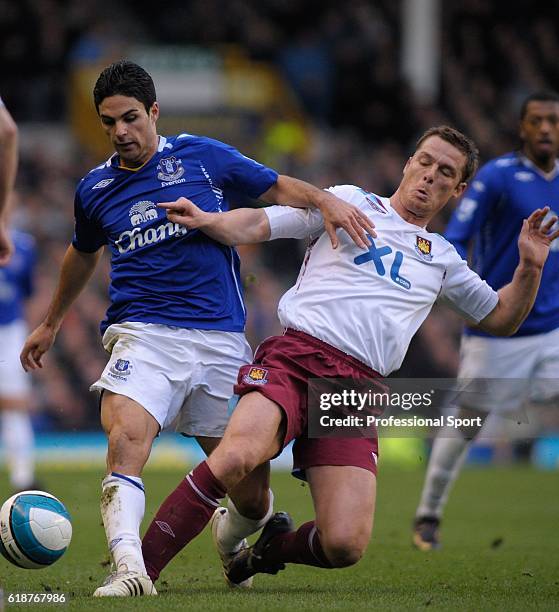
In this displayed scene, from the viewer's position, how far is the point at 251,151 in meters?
19.3

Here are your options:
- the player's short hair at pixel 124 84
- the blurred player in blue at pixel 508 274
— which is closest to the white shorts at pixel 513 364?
→ the blurred player in blue at pixel 508 274

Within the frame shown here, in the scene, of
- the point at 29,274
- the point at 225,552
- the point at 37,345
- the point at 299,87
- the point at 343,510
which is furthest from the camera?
the point at 299,87

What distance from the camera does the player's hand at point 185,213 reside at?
5.69 meters

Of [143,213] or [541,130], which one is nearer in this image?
[143,213]

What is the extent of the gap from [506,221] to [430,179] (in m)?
2.26

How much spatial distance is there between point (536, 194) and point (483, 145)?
446 inches

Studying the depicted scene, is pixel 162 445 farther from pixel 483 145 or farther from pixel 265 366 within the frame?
pixel 265 366

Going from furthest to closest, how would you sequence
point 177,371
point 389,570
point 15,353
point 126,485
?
point 15,353 → point 389,570 → point 177,371 → point 126,485

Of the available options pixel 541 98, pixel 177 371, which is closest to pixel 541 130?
pixel 541 98

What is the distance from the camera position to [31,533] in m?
5.32

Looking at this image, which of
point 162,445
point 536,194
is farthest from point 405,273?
point 162,445

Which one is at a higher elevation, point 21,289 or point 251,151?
point 251,151

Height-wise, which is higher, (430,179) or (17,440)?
(430,179)

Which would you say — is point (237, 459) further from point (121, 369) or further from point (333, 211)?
point (333, 211)
